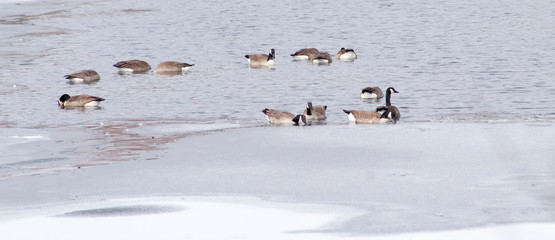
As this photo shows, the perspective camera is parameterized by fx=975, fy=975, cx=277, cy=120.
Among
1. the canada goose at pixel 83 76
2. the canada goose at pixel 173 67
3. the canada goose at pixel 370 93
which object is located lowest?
the canada goose at pixel 370 93

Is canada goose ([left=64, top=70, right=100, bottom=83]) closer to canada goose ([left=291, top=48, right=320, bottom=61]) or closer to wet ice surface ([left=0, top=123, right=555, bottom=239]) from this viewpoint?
canada goose ([left=291, top=48, right=320, bottom=61])

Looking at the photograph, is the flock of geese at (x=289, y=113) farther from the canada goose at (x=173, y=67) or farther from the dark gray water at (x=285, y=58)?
the dark gray water at (x=285, y=58)

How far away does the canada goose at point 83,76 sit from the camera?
23.3 meters

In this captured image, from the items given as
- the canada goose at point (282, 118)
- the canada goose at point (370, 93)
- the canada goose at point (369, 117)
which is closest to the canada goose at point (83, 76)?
the canada goose at point (370, 93)

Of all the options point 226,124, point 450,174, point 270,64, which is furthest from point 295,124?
point 270,64

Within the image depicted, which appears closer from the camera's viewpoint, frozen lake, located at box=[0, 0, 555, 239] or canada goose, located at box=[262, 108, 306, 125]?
frozen lake, located at box=[0, 0, 555, 239]

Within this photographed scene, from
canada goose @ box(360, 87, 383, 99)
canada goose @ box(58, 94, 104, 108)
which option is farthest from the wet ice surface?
canada goose @ box(58, 94, 104, 108)

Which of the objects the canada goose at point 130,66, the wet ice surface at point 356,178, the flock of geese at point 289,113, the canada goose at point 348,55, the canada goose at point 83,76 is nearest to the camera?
the wet ice surface at point 356,178

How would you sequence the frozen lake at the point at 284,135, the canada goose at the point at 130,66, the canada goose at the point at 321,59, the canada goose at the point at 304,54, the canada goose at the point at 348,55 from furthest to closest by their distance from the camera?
the canada goose at the point at 304,54 → the canada goose at the point at 321,59 → the canada goose at the point at 348,55 → the canada goose at the point at 130,66 → the frozen lake at the point at 284,135

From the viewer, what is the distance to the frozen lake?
9703mm

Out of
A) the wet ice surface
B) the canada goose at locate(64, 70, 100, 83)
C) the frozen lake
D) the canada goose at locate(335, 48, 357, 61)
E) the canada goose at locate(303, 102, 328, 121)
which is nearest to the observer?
the wet ice surface

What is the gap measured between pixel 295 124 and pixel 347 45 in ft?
49.7

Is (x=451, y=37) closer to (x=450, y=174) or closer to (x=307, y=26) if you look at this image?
(x=307, y=26)

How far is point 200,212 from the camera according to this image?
9.79 m
